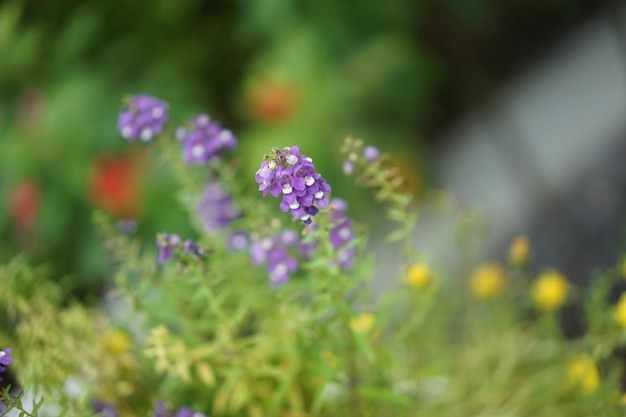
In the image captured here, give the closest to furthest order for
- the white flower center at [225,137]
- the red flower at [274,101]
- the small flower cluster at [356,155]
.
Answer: the small flower cluster at [356,155] < the white flower center at [225,137] < the red flower at [274,101]

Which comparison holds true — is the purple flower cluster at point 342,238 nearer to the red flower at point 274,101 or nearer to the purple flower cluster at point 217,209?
the purple flower cluster at point 217,209

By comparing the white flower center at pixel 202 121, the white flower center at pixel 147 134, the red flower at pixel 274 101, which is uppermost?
the red flower at pixel 274 101

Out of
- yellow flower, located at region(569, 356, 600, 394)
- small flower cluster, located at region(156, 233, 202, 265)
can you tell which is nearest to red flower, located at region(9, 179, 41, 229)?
small flower cluster, located at region(156, 233, 202, 265)

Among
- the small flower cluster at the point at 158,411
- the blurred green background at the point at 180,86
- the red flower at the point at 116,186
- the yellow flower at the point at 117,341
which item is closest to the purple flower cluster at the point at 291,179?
the small flower cluster at the point at 158,411

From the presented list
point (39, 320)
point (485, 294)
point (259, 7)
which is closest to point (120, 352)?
point (39, 320)

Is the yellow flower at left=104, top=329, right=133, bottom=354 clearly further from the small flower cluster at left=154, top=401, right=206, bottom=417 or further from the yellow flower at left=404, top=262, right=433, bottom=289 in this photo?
the yellow flower at left=404, top=262, right=433, bottom=289

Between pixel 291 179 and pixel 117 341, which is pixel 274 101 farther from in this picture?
pixel 291 179

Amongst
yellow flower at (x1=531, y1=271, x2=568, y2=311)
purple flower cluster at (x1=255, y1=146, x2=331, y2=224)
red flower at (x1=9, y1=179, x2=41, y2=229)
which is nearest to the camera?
purple flower cluster at (x1=255, y1=146, x2=331, y2=224)
